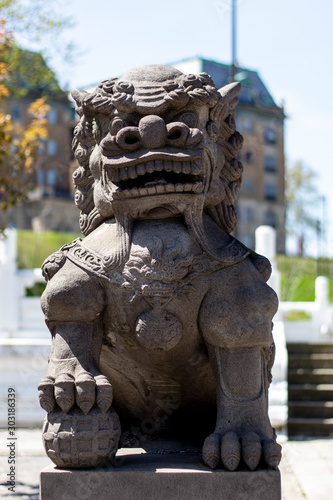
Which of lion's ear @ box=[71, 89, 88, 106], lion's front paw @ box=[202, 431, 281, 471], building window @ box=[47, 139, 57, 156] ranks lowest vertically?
building window @ box=[47, 139, 57, 156]

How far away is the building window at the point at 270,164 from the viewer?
3306cm

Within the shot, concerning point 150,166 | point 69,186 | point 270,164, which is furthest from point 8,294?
point 270,164

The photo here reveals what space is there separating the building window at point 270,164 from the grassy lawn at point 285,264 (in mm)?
13694

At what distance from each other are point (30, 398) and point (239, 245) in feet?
14.5

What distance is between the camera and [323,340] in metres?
9.09

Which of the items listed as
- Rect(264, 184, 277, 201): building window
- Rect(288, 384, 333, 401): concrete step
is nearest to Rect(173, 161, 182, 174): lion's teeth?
Rect(288, 384, 333, 401): concrete step

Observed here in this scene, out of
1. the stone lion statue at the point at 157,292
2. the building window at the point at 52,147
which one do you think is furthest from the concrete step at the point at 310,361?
the building window at the point at 52,147

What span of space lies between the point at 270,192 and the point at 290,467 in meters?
29.9

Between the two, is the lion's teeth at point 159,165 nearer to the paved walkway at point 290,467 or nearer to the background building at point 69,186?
the paved walkway at point 290,467

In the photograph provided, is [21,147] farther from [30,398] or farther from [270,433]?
[270,433]

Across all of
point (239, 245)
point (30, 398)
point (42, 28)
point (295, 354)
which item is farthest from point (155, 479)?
point (42, 28)

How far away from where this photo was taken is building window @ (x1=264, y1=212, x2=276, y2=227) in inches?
1312

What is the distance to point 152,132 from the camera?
257cm

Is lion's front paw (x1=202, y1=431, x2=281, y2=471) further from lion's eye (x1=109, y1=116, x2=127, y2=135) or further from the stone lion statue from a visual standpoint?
lion's eye (x1=109, y1=116, x2=127, y2=135)
